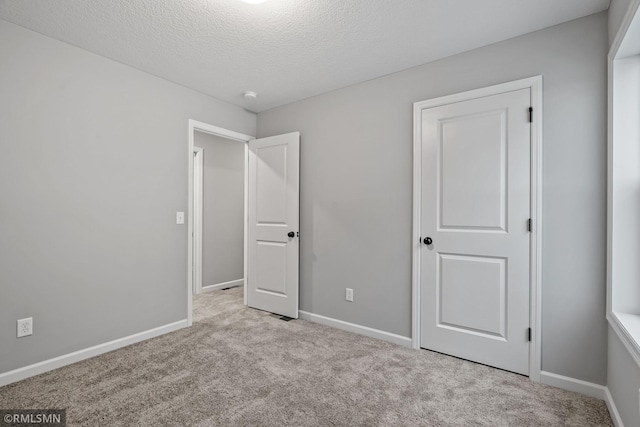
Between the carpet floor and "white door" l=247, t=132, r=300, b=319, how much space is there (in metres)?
0.85

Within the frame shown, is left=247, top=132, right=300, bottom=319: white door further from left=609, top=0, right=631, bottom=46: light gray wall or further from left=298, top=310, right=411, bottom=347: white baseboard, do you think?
left=609, top=0, right=631, bottom=46: light gray wall

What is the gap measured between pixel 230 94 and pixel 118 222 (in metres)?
1.67

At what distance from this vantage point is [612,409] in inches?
70.9

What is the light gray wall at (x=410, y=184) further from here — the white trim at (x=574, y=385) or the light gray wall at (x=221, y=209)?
the light gray wall at (x=221, y=209)

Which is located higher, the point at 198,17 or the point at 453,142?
the point at 198,17

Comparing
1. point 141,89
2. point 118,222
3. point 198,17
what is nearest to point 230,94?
point 141,89

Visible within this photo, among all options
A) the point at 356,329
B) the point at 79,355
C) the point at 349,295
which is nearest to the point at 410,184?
the point at 349,295

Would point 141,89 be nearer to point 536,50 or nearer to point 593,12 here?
point 536,50

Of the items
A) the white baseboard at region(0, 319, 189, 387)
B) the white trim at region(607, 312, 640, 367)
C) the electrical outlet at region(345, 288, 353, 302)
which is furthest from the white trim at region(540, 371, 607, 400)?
the white baseboard at region(0, 319, 189, 387)

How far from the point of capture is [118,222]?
2.71 meters

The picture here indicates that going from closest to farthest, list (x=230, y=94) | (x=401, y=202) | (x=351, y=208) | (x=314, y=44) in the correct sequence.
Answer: (x=314, y=44)
(x=401, y=202)
(x=351, y=208)
(x=230, y=94)

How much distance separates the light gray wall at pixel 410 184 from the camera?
2.03 meters

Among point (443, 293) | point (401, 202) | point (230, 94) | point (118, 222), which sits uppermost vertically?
point (230, 94)

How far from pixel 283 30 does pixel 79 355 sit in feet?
9.31
